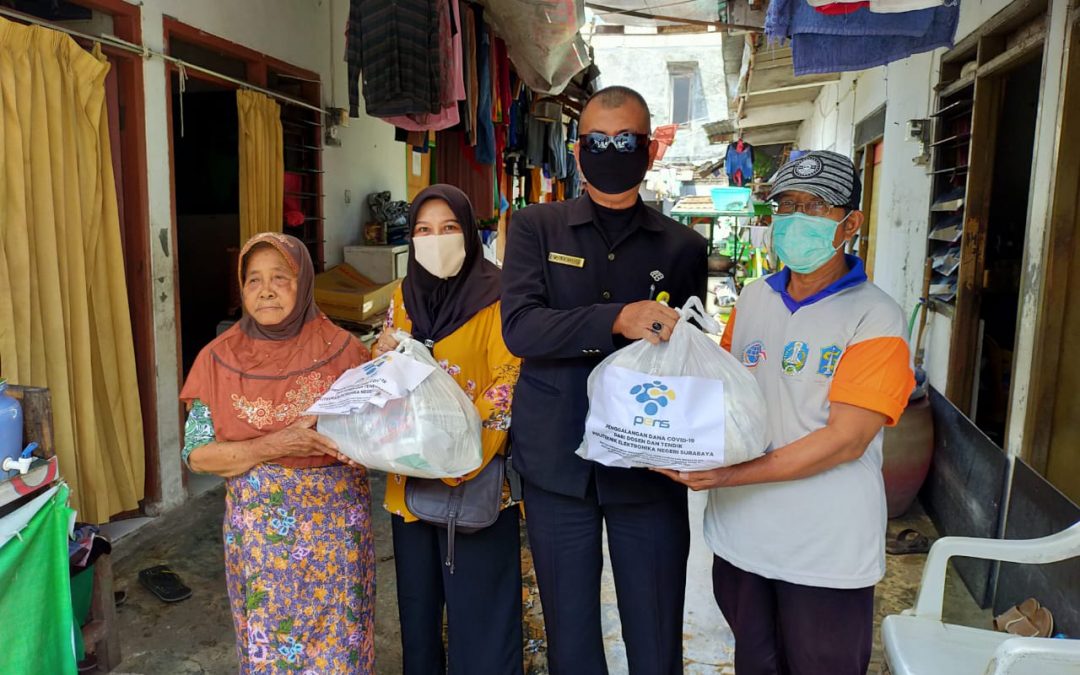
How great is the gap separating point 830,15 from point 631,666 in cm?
224

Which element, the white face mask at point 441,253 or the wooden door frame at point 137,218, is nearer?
the white face mask at point 441,253

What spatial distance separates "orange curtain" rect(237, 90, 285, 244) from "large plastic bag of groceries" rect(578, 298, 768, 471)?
3551 millimetres

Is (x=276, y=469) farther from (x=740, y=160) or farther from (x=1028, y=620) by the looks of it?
(x=740, y=160)

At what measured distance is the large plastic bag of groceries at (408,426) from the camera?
68.9 inches

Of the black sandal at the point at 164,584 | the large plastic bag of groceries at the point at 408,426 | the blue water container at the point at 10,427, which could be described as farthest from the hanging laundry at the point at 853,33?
the black sandal at the point at 164,584

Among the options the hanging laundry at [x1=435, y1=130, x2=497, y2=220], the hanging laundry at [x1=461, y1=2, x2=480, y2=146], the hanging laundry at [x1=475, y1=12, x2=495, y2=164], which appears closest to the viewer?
the hanging laundry at [x1=461, y1=2, x2=480, y2=146]

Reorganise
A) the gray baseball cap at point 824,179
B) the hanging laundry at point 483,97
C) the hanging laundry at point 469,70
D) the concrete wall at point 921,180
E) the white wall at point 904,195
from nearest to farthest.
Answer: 1. the gray baseball cap at point 824,179
2. the concrete wall at point 921,180
3. the white wall at point 904,195
4. the hanging laundry at point 469,70
5. the hanging laundry at point 483,97

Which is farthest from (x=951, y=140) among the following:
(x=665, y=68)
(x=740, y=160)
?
(x=665, y=68)

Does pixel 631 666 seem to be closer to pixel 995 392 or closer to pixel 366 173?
pixel 995 392

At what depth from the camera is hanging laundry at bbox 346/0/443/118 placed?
3750mm

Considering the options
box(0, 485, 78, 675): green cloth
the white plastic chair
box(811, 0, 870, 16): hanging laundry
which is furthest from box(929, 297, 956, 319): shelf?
box(0, 485, 78, 675): green cloth

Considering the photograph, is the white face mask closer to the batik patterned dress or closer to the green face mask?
the batik patterned dress

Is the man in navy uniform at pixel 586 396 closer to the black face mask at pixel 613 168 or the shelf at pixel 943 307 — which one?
the black face mask at pixel 613 168

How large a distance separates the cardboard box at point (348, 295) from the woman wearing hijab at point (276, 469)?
2919 mm
